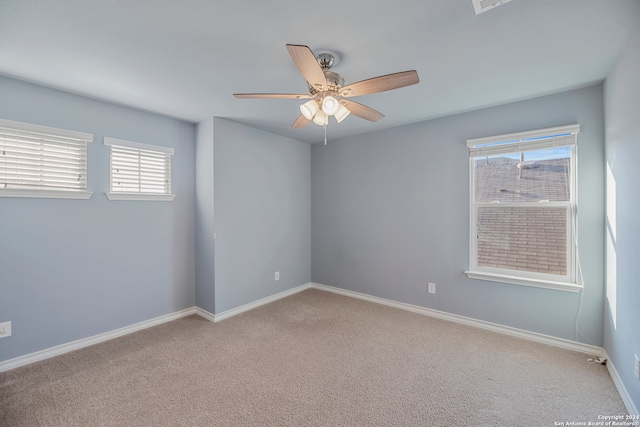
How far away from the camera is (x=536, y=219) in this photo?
276 centimetres

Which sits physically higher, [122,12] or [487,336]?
[122,12]

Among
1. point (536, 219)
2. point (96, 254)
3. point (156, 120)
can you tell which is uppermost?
point (156, 120)

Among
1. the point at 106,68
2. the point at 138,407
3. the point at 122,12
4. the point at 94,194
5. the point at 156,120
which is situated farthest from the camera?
the point at 156,120

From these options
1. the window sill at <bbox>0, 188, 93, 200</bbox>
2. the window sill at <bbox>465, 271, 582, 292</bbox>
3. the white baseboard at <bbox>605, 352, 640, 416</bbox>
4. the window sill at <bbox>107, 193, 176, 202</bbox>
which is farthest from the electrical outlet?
the white baseboard at <bbox>605, 352, 640, 416</bbox>

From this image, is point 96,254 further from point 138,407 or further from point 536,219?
point 536,219

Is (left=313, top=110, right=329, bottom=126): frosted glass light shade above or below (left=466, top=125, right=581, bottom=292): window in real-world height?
above

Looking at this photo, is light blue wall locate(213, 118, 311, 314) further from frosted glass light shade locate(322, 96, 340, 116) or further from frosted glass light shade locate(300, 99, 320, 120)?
frosted glass light shade locate(322, 96, 340, 116)

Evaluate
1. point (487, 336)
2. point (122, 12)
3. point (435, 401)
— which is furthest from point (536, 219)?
A: point (122, 12)

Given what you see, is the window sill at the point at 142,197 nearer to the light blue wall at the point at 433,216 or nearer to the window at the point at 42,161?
the window at the point at 42,161

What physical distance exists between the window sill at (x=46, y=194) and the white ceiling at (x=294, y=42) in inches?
36.2

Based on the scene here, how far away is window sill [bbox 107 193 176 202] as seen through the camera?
9.13 ft

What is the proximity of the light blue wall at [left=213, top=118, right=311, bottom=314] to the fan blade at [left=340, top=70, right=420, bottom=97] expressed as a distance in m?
2.01

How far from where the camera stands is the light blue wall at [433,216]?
2.47m

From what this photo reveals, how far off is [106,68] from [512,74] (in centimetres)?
317
